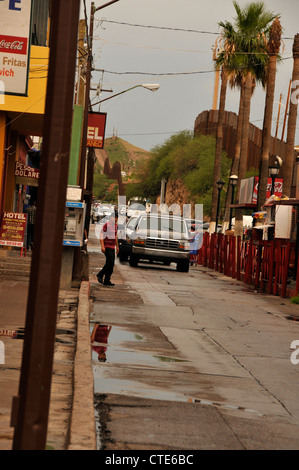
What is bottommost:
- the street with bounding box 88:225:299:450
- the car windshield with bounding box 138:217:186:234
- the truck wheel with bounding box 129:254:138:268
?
the street with bounding box 88:225:299:450

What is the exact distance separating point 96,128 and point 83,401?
27542mm

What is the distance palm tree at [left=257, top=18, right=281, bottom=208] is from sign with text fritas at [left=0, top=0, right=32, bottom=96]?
1398cm

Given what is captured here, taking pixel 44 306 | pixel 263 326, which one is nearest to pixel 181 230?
pixel 263 326

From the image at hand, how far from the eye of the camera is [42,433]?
4.48 metres

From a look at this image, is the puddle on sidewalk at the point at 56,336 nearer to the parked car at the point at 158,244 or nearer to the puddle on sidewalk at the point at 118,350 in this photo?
the puddle on sidewalk at the point at 118,350

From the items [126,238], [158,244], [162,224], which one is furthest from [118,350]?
[126,238]

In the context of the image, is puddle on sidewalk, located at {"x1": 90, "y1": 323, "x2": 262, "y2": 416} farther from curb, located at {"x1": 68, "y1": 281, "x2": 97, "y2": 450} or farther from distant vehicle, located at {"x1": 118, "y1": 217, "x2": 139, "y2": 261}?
distant vehicle, located at {"x1": 118, "y1": 217, "x2": 139, "y2": 261}

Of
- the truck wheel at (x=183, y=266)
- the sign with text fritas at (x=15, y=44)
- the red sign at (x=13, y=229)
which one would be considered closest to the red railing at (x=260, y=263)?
the truck wheel at (x=183, y=266)

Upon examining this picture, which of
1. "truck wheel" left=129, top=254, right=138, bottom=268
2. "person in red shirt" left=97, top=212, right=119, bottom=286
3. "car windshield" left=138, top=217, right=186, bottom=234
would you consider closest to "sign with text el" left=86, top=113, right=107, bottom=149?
"car windshield" left=138, top=217, right=186, bottom=234

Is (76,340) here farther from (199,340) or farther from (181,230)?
(181,230)

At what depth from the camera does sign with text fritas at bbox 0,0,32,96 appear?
707 inches

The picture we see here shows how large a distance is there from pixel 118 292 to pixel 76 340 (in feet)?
24.3

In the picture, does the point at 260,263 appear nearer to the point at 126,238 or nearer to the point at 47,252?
the point at 126,238
